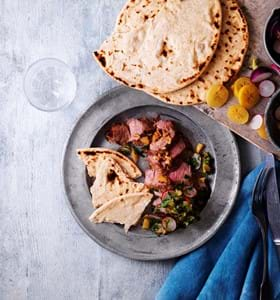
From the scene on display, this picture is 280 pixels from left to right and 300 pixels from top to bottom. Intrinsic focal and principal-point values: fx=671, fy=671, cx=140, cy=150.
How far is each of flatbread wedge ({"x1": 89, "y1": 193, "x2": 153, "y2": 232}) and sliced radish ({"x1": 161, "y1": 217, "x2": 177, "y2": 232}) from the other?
0.10 metres

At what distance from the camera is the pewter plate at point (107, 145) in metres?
2.66

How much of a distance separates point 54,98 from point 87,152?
0.96 feet

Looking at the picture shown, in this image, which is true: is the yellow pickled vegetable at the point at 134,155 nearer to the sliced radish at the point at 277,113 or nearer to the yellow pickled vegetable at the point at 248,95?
the yellow pickled vegetable at the point at 248,95

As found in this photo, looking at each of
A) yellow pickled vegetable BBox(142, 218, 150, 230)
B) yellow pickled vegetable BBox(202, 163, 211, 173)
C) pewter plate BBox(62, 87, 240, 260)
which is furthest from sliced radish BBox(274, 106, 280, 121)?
yellow pickled vegetable BBox(142, 218, 150, 230)

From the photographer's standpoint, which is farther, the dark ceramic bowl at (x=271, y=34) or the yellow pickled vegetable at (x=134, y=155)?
the yellow pickled vegetable at (x=134, y=155)

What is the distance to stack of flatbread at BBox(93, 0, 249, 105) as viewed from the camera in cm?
246

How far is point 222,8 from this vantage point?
8.13 feet

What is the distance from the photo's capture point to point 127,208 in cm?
266

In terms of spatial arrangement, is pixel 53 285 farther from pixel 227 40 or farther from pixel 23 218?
pixel 227 40

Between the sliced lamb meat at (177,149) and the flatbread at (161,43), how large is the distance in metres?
0.26

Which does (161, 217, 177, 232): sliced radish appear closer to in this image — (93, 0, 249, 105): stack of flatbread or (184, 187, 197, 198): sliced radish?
(184, 187, 197, 198): sliced radish

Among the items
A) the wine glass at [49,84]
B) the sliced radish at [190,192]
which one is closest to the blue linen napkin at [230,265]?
the sliced radish at [190,192]

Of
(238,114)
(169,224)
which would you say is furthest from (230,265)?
(238,114)

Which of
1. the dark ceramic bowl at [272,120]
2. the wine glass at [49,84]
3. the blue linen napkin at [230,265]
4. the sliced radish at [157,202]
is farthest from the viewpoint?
the wine glass at [49,84]
